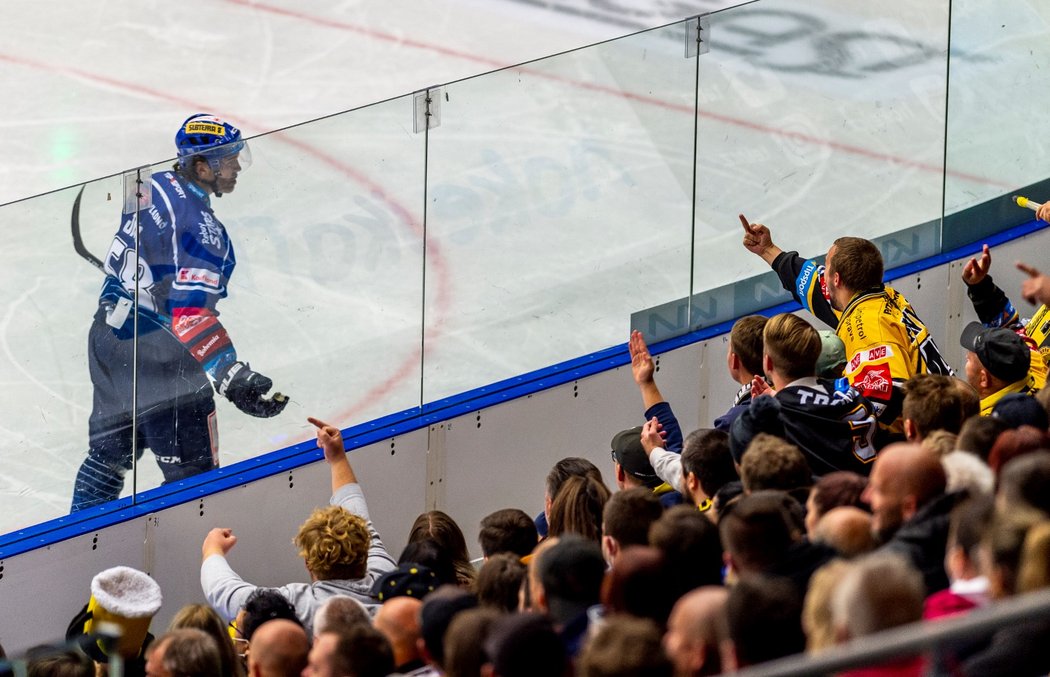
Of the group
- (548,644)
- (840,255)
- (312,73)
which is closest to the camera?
(548,644)

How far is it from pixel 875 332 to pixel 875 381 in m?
0.16

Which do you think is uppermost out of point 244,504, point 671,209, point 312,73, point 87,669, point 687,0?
point 687,0

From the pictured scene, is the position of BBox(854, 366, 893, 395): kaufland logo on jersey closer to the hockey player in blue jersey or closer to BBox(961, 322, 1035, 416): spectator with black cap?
BBox(961, 322, 1035, 416): spectator with black cap

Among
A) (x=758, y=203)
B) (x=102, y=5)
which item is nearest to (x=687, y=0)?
(x=102, y=5)

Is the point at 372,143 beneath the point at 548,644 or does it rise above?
above

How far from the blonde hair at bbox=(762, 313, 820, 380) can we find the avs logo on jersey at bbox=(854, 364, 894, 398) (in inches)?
19.9

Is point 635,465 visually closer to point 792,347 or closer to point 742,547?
point 792,347

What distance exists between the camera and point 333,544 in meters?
4.60

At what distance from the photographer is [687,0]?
37.5 ft

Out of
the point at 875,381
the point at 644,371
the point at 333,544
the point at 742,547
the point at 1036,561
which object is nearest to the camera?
the point at 1036,561

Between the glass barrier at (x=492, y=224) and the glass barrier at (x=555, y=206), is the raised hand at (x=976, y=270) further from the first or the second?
the glass barrier at (x=555, y=206)

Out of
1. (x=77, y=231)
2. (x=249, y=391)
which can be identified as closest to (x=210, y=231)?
(x=77, y=231)

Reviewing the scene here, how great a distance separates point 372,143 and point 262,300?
0.64m

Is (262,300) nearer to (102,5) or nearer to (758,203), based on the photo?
(758,203)
